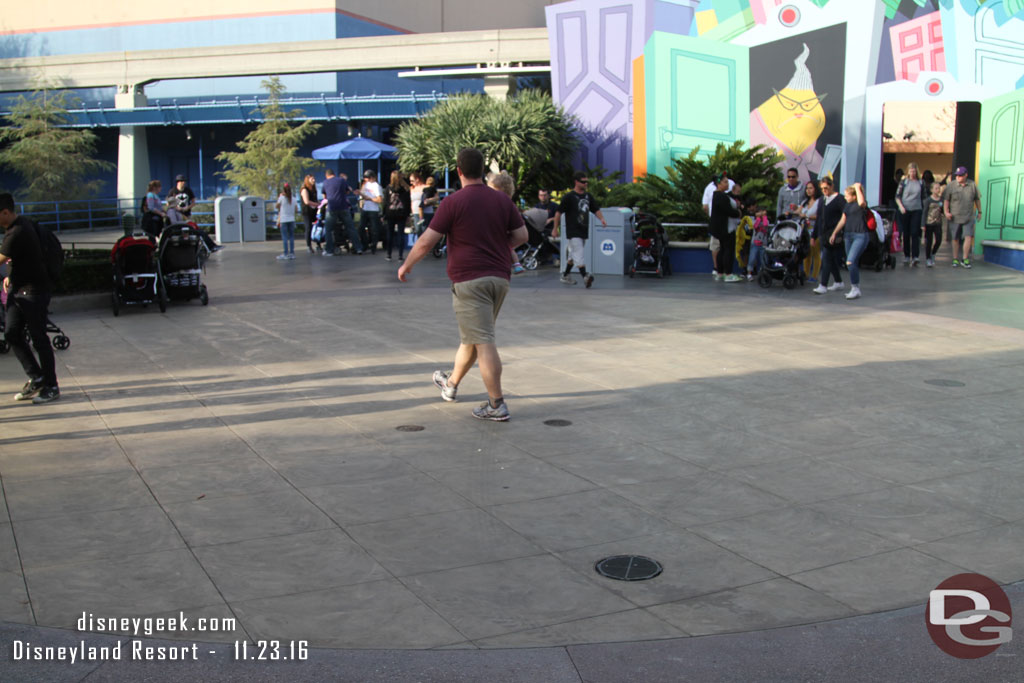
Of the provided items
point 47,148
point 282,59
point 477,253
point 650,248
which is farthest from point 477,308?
point 47,148

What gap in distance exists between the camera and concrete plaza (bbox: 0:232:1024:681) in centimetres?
434

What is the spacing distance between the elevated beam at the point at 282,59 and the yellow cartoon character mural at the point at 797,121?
7.89 m

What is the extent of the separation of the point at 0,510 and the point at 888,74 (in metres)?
18.3

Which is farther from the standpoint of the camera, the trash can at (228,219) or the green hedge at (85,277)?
the trash can at (228,219)

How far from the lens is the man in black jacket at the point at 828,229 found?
47.7 feet

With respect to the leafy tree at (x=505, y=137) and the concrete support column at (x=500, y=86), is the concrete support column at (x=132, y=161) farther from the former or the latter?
the leafy tree at (x=505, y=137)

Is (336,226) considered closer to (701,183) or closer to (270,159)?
(701,183)

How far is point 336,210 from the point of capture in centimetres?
2098

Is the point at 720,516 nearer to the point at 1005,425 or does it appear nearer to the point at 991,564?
the point at 991,564

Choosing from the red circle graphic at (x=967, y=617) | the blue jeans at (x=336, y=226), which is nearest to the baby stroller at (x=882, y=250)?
the blue jeans at (x=336, y=226)

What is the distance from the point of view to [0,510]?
5.71m

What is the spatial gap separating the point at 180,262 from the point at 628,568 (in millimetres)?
10294

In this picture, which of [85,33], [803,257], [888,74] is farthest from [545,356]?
[85,33]

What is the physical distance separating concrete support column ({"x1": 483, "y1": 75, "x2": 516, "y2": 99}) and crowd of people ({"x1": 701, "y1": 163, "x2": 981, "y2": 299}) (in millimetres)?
9001
